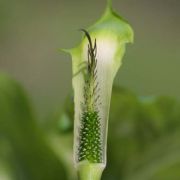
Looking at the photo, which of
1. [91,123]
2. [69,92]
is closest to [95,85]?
[91,123]

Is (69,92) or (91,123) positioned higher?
(69,92)

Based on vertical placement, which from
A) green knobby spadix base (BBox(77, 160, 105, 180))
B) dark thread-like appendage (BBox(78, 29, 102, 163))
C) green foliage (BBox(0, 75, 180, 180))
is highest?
green foliage (BBox(0, 75, 180, 180))

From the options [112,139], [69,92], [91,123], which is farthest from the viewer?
[69,92]

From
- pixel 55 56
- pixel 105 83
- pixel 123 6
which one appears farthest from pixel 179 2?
pixel 105 83

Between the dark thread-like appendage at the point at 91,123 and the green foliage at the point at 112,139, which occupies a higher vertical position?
the green foliage at the point at 112,139

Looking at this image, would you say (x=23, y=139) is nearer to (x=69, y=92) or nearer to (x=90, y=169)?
(x=90, y=169)

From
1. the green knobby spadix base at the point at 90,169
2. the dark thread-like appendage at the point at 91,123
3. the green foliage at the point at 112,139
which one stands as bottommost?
the green knobby spadix base at the point at 90,169
